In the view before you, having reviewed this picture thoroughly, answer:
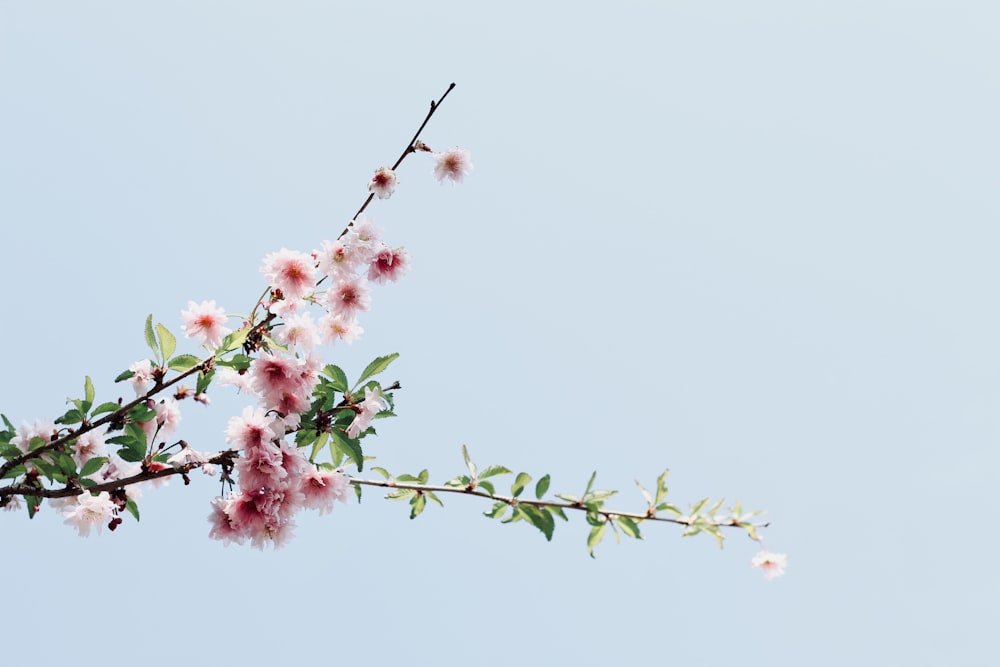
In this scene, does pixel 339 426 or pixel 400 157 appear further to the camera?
pixel 400 157

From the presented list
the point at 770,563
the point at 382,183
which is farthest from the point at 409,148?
the point at 770,563

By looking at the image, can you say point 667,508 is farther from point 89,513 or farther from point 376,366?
point 89,513

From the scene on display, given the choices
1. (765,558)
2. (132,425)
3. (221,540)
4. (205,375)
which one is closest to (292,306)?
(205,375)

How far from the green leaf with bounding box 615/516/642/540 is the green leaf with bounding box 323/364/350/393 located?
1.20 metres

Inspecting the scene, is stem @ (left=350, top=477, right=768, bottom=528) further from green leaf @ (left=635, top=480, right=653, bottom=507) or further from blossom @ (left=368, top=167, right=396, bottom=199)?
blossom @ (left=368, top=167, right=396, bottom=199)

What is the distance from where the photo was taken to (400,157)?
3.60 m

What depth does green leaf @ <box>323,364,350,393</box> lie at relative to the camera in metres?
2.97

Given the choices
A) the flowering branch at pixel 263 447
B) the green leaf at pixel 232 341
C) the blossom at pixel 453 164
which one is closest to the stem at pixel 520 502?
the flowering branch at pixel 263 447

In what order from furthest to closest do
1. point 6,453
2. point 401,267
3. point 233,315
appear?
1. point 401,267
2. point 233,315
3. point 6,453

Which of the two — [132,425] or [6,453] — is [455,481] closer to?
[132,425]

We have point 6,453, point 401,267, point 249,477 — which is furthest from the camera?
point 401,267

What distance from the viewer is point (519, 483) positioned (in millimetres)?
2982

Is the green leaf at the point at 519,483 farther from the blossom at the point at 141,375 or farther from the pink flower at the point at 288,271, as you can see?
the blossom at the point at 141,375

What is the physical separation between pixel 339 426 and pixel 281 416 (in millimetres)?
230
